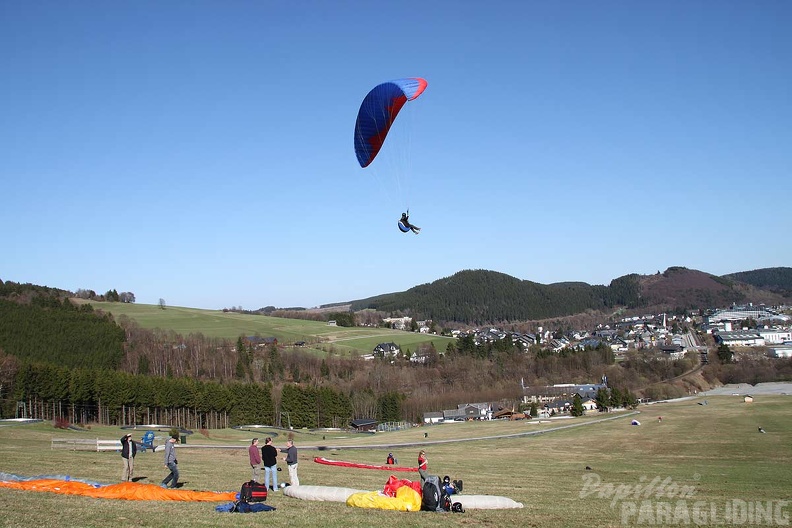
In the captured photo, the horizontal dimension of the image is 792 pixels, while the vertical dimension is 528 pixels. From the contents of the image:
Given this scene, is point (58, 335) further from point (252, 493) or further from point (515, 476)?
point (252, 493)

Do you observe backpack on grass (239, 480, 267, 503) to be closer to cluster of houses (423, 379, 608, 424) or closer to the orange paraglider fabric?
the orange paraglider fabric

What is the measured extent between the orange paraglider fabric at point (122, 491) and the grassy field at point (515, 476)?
2.29ft

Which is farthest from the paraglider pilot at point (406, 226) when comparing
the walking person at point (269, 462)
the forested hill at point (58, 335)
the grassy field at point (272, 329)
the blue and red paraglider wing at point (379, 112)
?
the grassy field at point (272, 329)

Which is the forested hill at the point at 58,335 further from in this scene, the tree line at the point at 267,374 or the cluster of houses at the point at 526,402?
the cluster of houses at the point at 526,402

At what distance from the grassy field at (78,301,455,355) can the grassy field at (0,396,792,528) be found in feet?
302

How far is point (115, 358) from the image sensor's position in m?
103

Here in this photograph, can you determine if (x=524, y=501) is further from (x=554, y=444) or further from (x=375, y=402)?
(x=375, y=402)

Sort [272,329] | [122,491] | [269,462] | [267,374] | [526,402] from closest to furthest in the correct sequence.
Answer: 1. [122,491]
2. [269,462]
3. [526,402]
4. [267,374]
5. [272,329]

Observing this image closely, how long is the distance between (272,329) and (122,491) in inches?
5528

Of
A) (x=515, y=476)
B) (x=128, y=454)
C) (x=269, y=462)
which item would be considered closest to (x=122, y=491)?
(x=128, y=454)

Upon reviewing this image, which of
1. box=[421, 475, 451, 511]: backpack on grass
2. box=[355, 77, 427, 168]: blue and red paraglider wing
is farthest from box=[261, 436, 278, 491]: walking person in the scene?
box=[355, 77, 427, 168]: blue and red paraglider wing

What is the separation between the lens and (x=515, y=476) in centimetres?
2436

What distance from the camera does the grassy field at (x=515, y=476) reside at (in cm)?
1359

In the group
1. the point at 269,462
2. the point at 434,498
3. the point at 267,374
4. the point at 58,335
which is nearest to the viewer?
the point at 434,498
